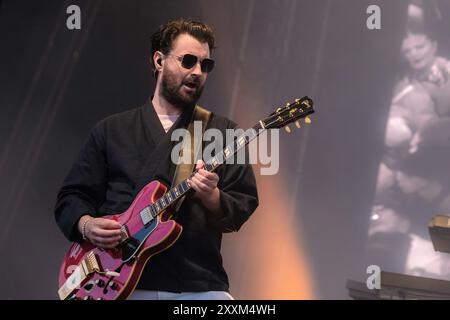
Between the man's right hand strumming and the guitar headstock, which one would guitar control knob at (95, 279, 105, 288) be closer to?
the man's right hand strumming

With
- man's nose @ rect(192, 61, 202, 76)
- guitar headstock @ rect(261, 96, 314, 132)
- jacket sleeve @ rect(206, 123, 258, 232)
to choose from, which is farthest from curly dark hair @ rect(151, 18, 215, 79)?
jacket sleeve @ rect(206, 123, 258, 232)

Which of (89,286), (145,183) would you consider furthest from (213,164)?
(89,286)

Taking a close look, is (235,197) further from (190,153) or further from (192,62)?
(192,62)

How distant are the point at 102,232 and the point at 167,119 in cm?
70

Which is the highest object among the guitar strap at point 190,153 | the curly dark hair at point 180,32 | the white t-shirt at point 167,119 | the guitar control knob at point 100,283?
the curly dark hair at point 180,32

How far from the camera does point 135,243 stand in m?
3.26

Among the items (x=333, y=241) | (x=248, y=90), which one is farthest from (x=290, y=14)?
(x=333, y=241)

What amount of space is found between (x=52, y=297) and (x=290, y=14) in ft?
10.0

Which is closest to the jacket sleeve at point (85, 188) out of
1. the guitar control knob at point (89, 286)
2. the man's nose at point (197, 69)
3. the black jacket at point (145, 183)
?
the black jacket at point (145, 183)

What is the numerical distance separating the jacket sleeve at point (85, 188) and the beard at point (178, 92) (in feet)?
1.31

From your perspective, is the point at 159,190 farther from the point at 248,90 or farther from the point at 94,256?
the point at 248,90

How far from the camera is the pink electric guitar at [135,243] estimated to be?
319 centimetres

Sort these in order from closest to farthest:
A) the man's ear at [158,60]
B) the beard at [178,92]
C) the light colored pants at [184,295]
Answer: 1. the light colored pants at [184,295]
2. the beard at [178,92]
3. the man's ear at [158,60]

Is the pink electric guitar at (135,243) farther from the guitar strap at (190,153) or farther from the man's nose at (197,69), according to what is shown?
the man's nose at (197,69)
